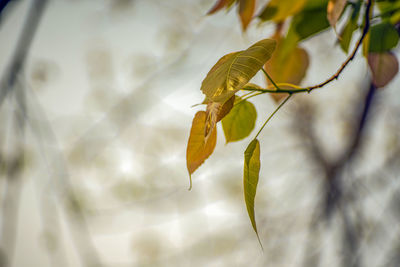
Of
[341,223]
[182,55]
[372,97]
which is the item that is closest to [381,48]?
[372,97]

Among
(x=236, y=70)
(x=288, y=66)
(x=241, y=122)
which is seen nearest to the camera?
(x=236, y=70)

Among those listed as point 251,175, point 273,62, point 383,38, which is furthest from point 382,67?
point 251,175

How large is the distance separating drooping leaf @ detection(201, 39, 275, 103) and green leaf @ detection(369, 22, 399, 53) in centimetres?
21

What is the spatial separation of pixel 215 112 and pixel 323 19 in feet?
0.92

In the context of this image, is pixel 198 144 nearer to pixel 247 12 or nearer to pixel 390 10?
pixel 247 12

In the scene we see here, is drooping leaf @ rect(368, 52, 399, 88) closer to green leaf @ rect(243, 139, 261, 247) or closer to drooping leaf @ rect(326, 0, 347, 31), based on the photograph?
drooping leaf @ rect(326, 0, 347, 31)

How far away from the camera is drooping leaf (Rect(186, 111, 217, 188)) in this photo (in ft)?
0.81

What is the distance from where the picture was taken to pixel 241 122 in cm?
34

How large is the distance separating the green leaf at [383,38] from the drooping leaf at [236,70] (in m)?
0.21

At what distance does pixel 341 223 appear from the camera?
1352 millimetres

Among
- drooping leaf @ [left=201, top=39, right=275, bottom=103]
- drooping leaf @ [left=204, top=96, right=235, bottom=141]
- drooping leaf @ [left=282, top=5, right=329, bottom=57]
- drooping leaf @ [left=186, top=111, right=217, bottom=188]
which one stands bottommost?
drooping leaf @ [left=282, top=5, right=329, bottom=57]

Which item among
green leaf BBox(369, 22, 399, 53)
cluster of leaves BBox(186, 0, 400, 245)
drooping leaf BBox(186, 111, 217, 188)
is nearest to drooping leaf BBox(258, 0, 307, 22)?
cluster of leaves BBox(186, 0, 400, 245)

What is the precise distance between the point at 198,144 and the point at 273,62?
0.25 m

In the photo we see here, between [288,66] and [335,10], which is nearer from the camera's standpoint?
[335,10]
